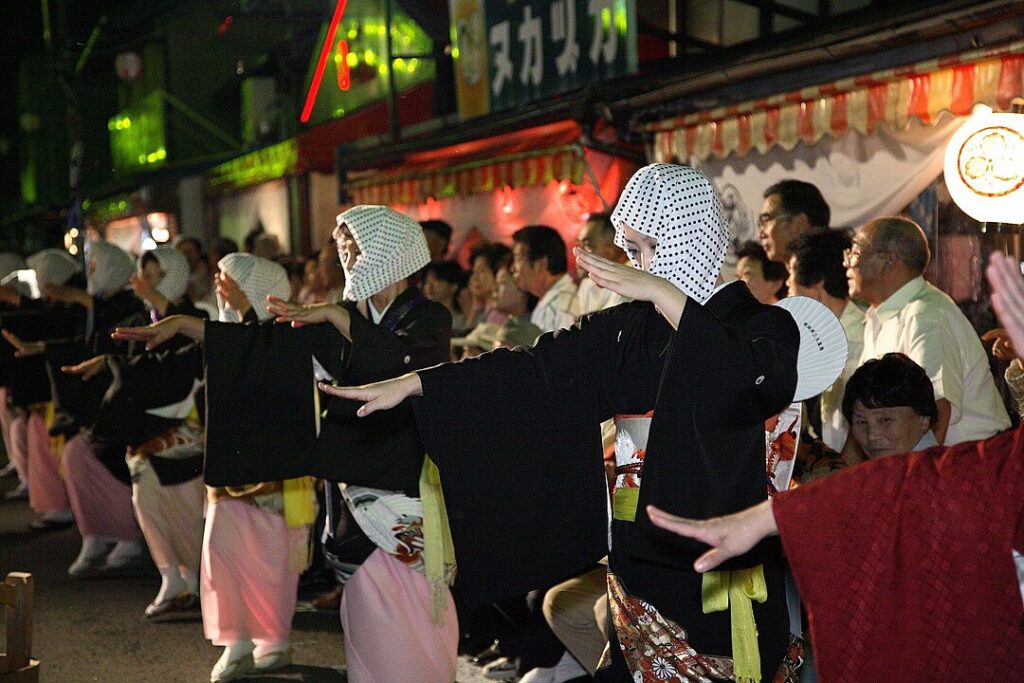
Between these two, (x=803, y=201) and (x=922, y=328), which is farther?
(x=803, y=201)

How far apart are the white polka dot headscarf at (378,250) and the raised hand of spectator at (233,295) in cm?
131

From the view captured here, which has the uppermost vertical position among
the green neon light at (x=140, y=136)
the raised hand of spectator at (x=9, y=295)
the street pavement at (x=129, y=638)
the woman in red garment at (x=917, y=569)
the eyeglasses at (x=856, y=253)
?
the green neon light at (x=140, y=136)

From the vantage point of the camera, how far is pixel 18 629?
3.82m

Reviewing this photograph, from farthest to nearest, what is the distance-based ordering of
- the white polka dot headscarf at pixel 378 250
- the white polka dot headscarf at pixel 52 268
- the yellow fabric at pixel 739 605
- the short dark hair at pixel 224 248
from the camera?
1. the short dark hair at pixel 224 248
2. the white polka dot headscarf at pixel 52 268
3. the white polka dot headscarf at pixel 378 250
4. the yellow fabric at pixel 739 605

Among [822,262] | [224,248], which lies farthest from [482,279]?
[224,248]

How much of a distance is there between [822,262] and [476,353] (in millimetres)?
2257

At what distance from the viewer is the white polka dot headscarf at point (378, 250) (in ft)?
16.3

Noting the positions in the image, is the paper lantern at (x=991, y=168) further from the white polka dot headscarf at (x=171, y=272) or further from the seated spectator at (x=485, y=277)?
the white polka dot headscarf at (x=171, y=272)

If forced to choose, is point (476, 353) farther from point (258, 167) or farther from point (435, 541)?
point (258, 167)

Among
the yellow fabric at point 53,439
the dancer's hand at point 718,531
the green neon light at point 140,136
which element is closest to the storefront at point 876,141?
the dancer's hand at point 718,531

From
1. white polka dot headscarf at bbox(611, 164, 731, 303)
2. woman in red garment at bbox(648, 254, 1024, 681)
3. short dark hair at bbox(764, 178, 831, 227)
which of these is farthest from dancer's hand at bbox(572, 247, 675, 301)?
short dark hair at bbox(764, 178, 831, 227)

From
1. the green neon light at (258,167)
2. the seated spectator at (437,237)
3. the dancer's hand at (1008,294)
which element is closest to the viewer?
the dancer's hand at (1008,294)

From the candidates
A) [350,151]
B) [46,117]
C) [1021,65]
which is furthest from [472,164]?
[46,117]

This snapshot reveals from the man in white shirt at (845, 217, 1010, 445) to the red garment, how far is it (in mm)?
2078
